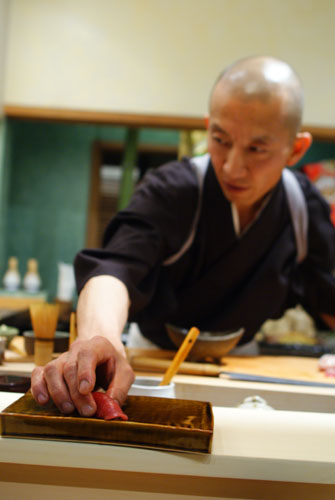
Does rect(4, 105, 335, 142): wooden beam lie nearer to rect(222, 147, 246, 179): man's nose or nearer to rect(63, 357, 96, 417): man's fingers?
rect(222, 147, 246, 179): man's nose

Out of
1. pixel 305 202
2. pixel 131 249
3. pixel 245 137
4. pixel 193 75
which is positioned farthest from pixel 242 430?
pixel 193 75

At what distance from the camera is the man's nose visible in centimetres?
118

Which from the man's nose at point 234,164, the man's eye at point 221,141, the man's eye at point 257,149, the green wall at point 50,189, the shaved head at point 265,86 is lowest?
the green wall at point 50,189

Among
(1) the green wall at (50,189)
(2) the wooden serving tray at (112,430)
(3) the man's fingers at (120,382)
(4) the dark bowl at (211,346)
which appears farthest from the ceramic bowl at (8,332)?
(1) the green wall at (50,189)

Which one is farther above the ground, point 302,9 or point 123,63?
point 302,9

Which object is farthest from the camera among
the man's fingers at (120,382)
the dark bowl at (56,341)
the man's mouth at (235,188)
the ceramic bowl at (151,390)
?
the man's mouth at (235,188)

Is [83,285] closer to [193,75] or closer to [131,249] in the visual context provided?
[131,249]

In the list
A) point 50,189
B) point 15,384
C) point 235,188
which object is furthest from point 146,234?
point 50,189

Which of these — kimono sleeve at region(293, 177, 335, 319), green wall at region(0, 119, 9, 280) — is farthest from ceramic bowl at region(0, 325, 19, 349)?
green wall at region(0, 119, 9, 280)

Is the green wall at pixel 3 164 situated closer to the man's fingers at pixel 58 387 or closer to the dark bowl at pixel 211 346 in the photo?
the dark bowl at pixel 211 346

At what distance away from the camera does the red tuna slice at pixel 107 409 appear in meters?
0.53

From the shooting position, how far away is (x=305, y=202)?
5.31 ft

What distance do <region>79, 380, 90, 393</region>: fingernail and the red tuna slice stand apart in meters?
0.02

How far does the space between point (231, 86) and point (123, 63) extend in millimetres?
2502
